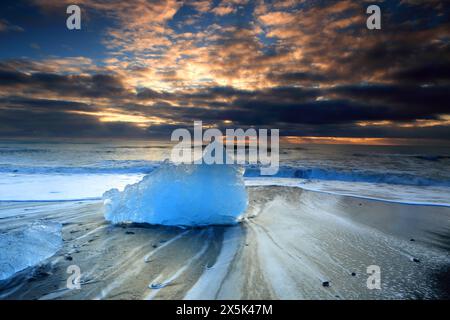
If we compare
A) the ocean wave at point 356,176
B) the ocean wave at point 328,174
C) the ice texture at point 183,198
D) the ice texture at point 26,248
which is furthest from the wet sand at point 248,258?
the ocean wave at point 328,174

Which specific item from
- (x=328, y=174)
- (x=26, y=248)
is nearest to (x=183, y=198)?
(x=26, y=248)

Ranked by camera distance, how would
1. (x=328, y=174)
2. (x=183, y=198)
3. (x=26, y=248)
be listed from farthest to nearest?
(x=328, y=174), (x=183, y=198), (x=26, y=248)

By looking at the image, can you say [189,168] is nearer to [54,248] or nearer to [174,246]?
[174,246]

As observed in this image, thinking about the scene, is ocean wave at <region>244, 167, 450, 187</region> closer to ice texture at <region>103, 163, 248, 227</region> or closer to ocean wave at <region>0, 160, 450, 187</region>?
ocean wave at <region>0, 160, 450, 187</region>

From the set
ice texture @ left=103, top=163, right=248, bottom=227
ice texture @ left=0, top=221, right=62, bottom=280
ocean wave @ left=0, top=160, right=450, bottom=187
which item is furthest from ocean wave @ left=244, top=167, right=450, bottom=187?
ice texture @ left=0, top=221, right=62, bottom=280

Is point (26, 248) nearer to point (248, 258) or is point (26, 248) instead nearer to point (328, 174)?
point (248, 258)

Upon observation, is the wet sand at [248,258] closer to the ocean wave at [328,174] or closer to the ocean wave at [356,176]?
the ocean wave at [356,176]

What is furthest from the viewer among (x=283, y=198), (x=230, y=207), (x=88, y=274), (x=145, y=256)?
(x=283, y=198)
